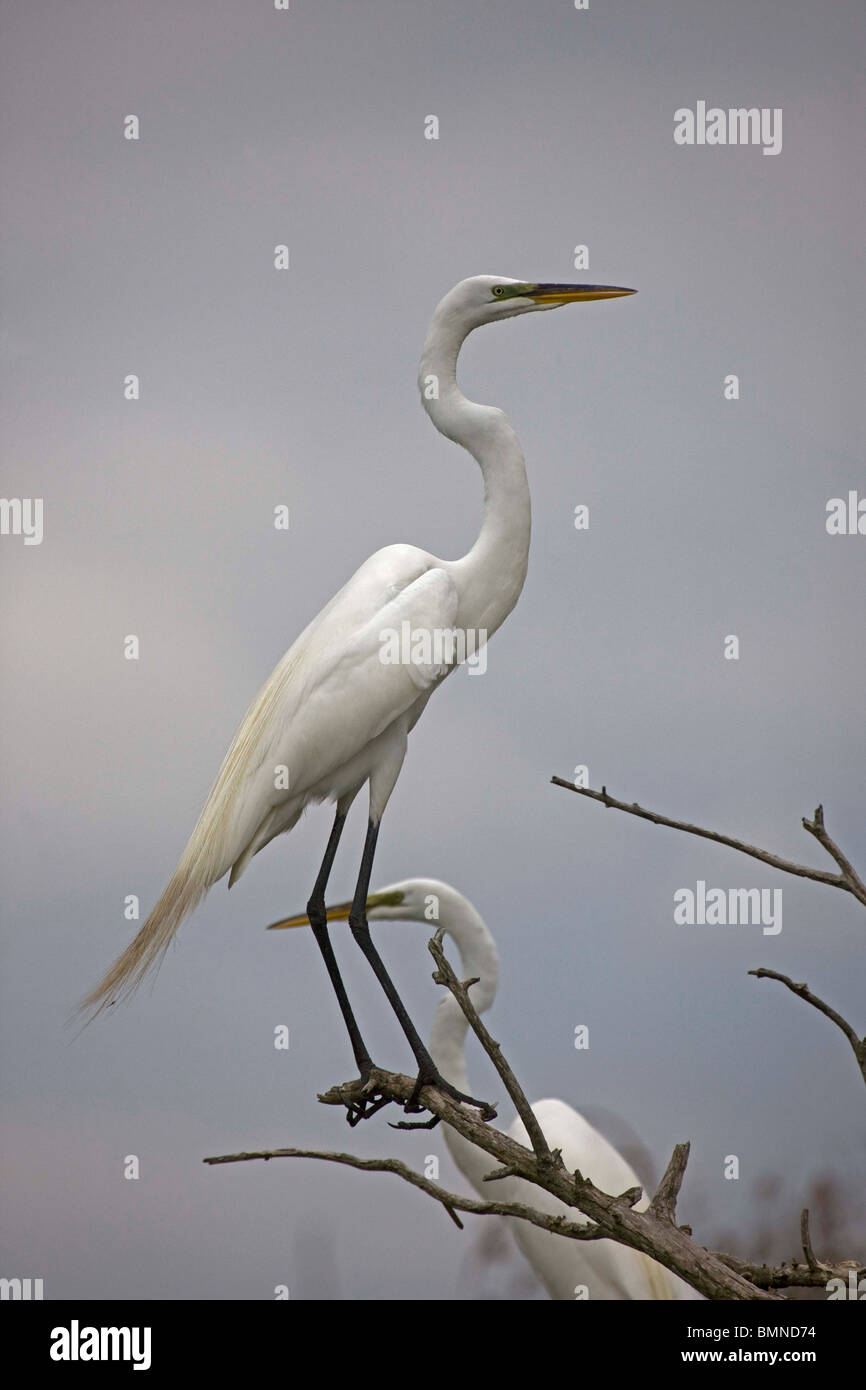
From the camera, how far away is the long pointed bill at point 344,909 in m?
2.83

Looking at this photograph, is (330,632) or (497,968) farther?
(497,968)

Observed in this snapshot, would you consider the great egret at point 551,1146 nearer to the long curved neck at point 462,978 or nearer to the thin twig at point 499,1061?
the long curved neck at point 462,978

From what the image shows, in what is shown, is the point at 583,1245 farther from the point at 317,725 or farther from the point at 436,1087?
the point at 317,725

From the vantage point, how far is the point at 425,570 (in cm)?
231

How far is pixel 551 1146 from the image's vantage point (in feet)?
8.44

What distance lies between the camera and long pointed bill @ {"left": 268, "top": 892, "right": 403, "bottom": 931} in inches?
111

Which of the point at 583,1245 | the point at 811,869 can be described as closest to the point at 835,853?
the point at 811,869

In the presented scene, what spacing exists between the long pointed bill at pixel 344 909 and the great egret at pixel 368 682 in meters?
0.54

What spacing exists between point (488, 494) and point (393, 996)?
84cm

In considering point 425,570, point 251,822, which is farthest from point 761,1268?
point 425,570

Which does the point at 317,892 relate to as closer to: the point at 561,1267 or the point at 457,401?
the point at 457,401

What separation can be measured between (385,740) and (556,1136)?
2.82ft

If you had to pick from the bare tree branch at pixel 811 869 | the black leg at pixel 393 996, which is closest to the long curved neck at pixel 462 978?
the black leg at pixel 393 996

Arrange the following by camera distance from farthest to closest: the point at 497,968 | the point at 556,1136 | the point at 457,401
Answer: the point at 497,968 → the point at 556,1136 → the point at 457,401
